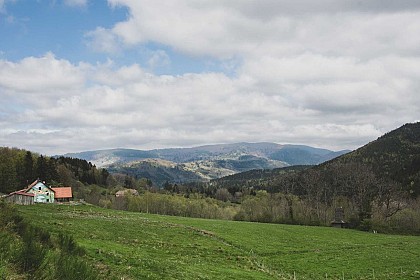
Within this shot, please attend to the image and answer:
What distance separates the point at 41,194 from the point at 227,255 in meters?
85.5

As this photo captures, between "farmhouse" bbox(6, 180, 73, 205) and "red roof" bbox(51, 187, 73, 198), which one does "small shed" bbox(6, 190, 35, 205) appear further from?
"red roof" bbox(51, 187, 73, 198)

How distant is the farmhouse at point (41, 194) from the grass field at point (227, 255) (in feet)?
200

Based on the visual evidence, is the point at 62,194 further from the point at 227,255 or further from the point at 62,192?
the point at 227,255

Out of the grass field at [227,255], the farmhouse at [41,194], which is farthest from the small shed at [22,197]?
the grass field at [227,255]

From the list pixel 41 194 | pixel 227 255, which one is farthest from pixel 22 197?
pixel 227 255

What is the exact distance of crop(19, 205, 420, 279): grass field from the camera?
85.6 ft

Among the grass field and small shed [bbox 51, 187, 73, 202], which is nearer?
the grass field

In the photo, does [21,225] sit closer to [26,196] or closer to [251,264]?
[251,264]

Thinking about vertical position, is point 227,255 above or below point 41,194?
below

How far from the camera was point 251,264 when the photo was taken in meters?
37.3

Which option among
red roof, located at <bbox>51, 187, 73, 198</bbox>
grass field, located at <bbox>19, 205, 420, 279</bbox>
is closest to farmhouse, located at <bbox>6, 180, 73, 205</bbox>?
red roof, located at <bbox>51, 187, 73, 198</bbox>

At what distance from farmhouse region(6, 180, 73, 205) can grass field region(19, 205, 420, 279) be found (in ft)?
200

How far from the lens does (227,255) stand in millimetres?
40469

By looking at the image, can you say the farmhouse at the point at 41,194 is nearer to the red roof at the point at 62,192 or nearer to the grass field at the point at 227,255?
the red roof at the point at 62,192
